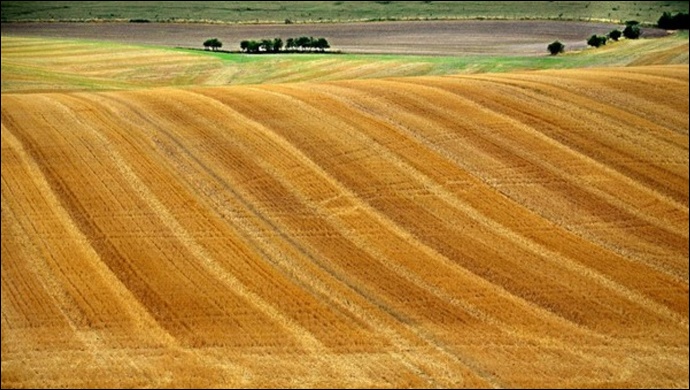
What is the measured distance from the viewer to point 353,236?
77.3 ft

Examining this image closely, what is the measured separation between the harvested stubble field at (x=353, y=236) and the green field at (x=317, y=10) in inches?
1740

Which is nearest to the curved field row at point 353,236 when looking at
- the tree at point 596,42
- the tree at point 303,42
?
the tree at point 596,42

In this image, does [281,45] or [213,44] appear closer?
[281,45]

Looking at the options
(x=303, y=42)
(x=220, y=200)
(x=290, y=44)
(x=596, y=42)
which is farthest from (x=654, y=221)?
(x=290, y=44)

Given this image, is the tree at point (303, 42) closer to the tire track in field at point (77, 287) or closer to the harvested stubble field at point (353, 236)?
the harvested stubble field at point (353, 236)

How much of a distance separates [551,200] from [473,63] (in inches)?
910

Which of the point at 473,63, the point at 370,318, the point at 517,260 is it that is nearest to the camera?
the point at 370,318

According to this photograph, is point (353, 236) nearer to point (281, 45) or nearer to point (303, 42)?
point (281, 45)

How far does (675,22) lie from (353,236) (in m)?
46.9

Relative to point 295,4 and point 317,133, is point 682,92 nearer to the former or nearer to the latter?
point 317,133

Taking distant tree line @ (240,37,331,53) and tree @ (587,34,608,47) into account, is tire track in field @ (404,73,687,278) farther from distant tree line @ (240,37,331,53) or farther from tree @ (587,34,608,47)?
distant tree line @ (240,37,331,53)

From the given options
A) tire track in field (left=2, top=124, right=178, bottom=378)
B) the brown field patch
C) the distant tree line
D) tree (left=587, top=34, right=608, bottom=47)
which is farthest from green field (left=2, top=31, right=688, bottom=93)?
tire track in field (left=2, top=124, right=178, bottom=378)

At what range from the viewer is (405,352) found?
1844 cm

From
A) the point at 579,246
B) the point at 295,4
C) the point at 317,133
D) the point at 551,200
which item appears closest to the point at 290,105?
the point at 317,133
